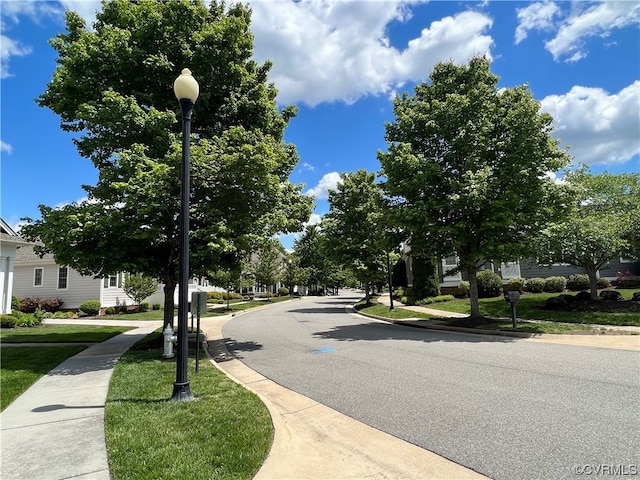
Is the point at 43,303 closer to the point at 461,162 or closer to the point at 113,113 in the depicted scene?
the point at 113,113

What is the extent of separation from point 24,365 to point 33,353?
206 cm

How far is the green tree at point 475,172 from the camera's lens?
13.6 metres

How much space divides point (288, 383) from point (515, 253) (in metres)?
10.7

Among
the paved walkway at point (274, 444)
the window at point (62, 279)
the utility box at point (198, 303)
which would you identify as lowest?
the paved walkway at point (274, 444)

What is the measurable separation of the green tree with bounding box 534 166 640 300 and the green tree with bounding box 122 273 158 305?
2412cm

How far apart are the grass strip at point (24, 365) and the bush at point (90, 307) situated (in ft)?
43.8

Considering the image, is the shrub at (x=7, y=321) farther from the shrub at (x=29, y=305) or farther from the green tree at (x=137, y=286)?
the shrub at (x=29, y=305)

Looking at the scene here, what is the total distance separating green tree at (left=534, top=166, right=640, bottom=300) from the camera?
15.6m

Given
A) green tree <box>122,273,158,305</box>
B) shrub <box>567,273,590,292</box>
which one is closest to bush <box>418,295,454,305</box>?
shrub <box>567,273,590,292</box>

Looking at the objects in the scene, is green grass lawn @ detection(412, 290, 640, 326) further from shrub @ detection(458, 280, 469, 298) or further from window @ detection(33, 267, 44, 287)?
window @ detection(33, 267, 44, 287)

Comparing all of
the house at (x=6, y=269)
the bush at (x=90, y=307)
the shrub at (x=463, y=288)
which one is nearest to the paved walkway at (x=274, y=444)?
the house at (x=6, y=269)

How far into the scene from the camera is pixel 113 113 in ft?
32.8

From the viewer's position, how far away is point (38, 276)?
26797mm

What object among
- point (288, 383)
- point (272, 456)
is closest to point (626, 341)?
point (288, 383)
